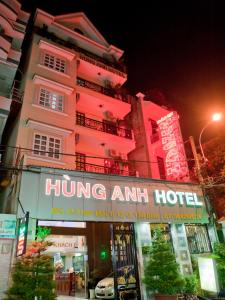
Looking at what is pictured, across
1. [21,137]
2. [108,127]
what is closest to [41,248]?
[21,137]

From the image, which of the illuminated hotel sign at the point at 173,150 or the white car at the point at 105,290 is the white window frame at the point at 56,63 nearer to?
the illuminated hotel sign at the point at 173,150

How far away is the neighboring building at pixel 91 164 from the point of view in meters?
11.1

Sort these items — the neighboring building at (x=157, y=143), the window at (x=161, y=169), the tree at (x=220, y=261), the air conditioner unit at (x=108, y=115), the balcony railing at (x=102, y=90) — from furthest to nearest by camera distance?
the air conditioner unit at (x=108, y=115), the window at (x=161, y=169), the balcony railing at (x=102, y=90), the neighboring building at (x=157, y=143), the tree at (x=220, y=261)

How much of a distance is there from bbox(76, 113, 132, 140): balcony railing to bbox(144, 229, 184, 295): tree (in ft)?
32.7

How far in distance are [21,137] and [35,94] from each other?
11.0ft

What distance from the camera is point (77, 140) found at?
56.6 ft

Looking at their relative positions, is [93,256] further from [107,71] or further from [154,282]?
[107,71]

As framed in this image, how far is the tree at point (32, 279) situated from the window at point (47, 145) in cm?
670

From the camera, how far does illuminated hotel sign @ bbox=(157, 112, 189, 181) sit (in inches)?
592

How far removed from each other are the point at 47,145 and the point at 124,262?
757 centimetres

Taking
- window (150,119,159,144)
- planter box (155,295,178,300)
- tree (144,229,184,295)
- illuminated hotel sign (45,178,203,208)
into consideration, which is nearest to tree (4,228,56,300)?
illuminated hotel sign (45,178,203,208)

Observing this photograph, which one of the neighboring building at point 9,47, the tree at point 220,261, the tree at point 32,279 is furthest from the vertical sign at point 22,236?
the tree at point 220,261

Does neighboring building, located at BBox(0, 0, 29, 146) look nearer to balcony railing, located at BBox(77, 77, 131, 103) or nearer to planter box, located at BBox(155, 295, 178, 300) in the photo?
balcony railing, located at BBox(77, 77, 131, 103)

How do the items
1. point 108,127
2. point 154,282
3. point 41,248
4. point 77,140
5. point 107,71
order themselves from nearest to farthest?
1. point 41,248
2. point 154,282
3. point 77,140
4. point 108,127
5. point 107,71
